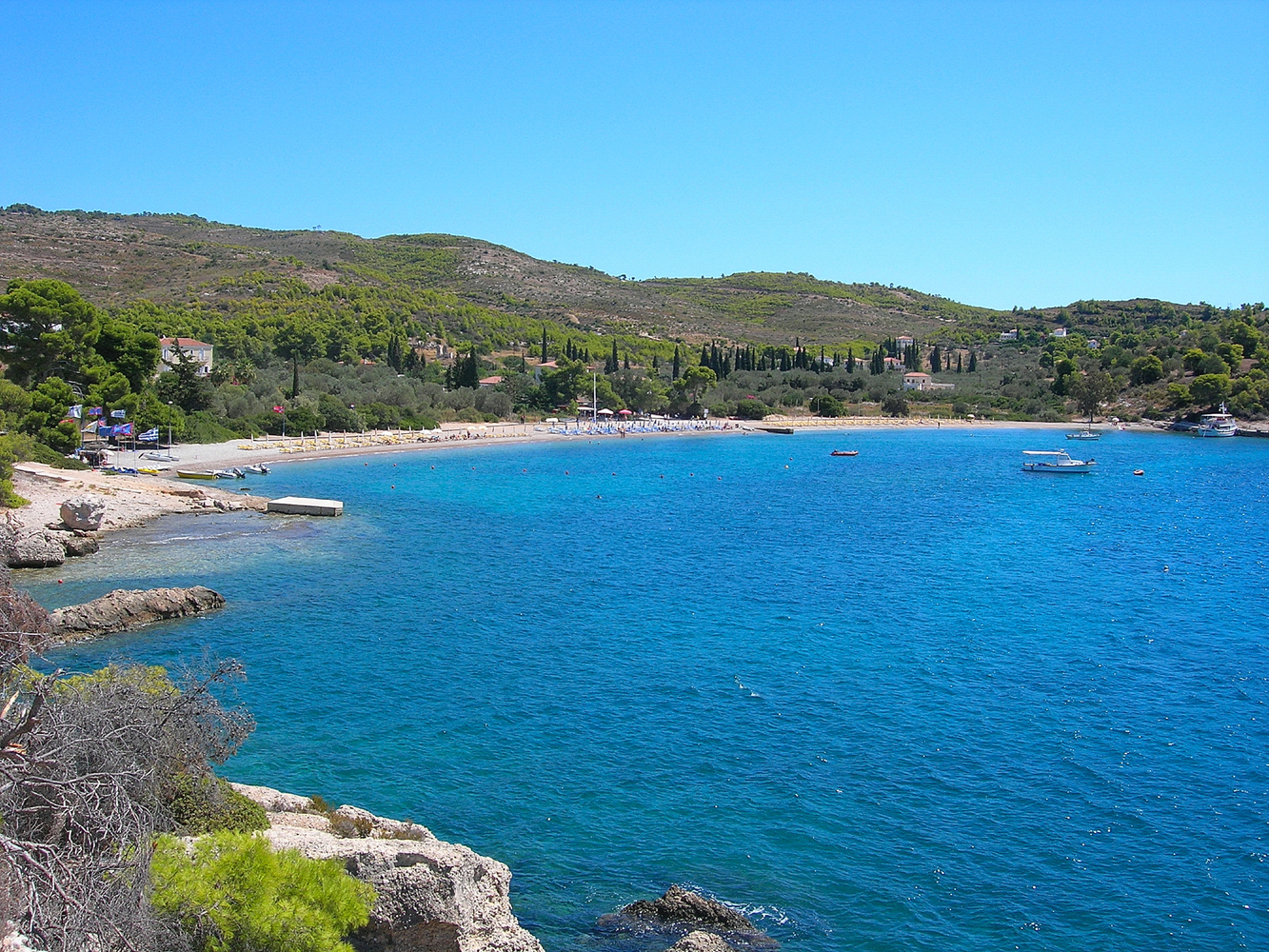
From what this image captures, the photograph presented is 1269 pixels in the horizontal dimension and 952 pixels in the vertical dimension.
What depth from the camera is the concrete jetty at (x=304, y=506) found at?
4219 centimetres

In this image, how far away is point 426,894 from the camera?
34.3 ft

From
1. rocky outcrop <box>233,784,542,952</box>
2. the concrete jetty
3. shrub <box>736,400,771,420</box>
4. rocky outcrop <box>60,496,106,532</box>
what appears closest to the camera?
rocky outcrop <box>233,784,542,952</box>

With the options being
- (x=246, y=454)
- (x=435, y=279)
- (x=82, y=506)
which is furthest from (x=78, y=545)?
(x=435, y=279)

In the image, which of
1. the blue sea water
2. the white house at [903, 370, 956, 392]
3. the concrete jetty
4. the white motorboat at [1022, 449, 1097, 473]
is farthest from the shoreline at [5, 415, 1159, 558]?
the white motorboat at [1022, 449, 1097, 473]

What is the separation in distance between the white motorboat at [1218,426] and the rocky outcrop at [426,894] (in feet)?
331

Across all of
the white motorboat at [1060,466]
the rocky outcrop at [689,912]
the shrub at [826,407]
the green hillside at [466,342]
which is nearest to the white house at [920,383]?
the green hillside at [466,342]

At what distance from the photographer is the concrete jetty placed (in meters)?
42.2

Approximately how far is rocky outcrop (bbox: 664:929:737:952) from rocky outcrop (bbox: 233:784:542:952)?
1630mm

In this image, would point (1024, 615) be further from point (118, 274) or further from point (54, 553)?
point (118, 274)

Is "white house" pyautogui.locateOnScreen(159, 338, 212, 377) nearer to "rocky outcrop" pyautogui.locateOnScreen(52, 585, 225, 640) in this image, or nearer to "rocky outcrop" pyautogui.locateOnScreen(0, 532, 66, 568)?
"rocky outcrop" pyautogui.locateOnScreen(0, 532, 66, 568)

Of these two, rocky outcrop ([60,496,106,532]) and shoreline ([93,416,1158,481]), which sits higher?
shoreline ([93,416,1158,481])

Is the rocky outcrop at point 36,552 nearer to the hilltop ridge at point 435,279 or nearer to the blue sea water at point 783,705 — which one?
the blue sea water at point 783,705

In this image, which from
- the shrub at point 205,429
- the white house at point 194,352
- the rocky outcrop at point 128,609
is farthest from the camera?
the white house at point 194,352

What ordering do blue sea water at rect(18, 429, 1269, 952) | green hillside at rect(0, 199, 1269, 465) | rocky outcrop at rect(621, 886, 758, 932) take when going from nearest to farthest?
rocky outcrop at rect(621, 886, 758, 932), blue sea water at rect(18, 429, 1269, 952), green hillside at rect(0, 199, 1269, 465)
